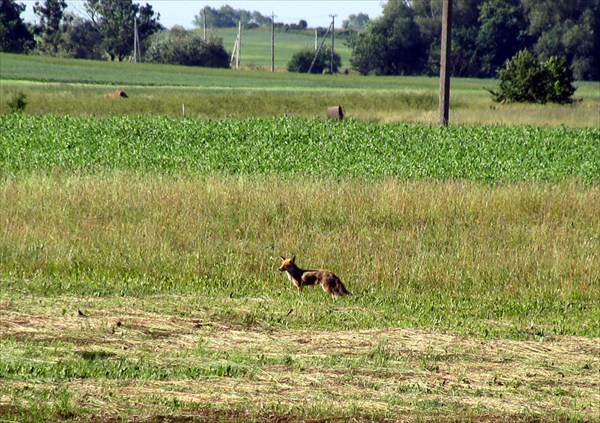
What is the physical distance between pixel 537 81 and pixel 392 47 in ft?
205

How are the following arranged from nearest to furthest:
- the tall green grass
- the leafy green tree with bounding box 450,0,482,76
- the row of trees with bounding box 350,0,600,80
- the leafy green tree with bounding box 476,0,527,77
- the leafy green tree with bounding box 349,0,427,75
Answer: the tall green grass → the row of trees with bounding box 350,0,600,80 → the leafy green tree with bounding box 476,0,527,77 → the leafy green tree with bounding box 450,0,482,76 → the leafy green tree with bounding box 349,0,427,75

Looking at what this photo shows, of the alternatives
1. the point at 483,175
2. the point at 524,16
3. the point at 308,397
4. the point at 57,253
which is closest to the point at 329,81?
the point at 524,16

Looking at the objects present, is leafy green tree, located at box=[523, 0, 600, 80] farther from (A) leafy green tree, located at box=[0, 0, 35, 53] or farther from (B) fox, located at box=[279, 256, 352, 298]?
(B) fox, located at box=[279, 256, 352, 298]

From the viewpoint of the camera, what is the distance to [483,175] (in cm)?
2155

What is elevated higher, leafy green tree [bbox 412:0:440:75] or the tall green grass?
leafy green tree [bbox 412:0:440:75]

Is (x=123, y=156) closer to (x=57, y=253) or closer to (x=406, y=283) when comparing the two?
(x=57, y=253)

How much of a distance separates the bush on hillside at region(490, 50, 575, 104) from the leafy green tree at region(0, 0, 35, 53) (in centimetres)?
6417

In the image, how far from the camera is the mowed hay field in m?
7.04

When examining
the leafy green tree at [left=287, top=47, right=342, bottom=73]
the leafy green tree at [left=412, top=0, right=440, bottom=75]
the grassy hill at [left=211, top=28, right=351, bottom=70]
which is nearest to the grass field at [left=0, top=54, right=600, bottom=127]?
the leafy green tree at [left=412, top=0, right=440, bottom=75]

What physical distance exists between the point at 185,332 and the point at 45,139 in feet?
61.1

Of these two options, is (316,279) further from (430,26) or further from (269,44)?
(269,44)

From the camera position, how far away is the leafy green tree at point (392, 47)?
111 meters

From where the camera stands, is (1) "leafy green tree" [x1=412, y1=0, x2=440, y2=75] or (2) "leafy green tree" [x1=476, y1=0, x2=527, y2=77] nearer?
(2) "leafy green tree" [x1=476, y1=0, x2=527, y2=77]

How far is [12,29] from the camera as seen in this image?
4040 inches
